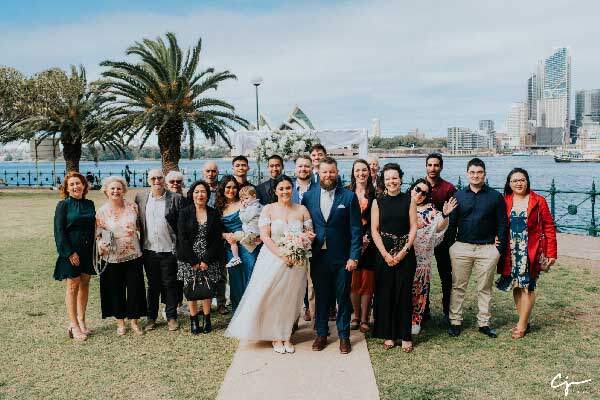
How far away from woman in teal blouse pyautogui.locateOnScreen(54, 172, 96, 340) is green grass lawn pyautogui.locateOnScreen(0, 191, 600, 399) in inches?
21.1

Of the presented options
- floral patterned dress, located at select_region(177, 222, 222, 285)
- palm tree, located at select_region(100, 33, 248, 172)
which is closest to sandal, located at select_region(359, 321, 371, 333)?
floral patterned dress, located at select_region(177, 222, 222, 285)

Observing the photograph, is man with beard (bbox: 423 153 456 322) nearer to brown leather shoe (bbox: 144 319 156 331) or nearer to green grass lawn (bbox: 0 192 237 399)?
green grass lawn (bbox: 0 192 237 399)

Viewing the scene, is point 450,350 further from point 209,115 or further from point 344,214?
point 209,115

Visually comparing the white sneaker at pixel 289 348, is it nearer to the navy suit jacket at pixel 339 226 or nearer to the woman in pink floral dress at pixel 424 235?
the navy suit jacket at pixel 339 226

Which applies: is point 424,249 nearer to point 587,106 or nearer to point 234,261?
point 234,261

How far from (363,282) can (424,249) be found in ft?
2.67

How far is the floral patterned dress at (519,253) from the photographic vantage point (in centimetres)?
543

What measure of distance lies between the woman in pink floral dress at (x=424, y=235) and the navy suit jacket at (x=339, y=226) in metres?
0.75

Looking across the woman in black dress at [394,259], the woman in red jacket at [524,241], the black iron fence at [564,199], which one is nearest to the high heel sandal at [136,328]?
the woman in black dress at [394,259]

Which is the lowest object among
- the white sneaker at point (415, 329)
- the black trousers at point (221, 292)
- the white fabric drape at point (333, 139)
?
the white sneaker at point (415, 329)

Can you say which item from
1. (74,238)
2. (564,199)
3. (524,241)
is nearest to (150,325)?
→ (74,238)

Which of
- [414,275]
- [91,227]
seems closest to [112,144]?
[91,227]

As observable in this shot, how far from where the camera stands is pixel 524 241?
214 inches

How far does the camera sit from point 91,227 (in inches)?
223
